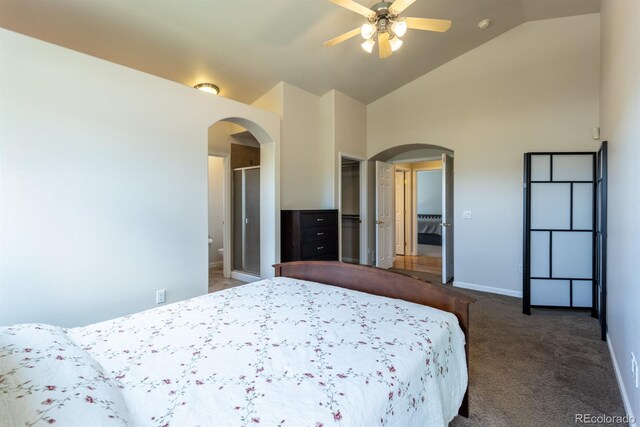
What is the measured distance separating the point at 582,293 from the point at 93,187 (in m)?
4.97

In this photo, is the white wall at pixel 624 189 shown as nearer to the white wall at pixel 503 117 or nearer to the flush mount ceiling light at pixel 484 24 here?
the white wall at pixel 503 117

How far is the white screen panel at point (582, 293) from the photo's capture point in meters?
3.22

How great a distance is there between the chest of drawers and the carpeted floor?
1938 mm

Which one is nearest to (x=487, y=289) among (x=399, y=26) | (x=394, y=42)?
(x=394, y=42)

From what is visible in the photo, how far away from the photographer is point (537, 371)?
6.85ft

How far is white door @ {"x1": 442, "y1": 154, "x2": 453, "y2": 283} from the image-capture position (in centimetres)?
432

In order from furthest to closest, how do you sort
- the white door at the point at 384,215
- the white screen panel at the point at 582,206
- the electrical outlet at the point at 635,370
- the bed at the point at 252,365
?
the white door at the point at 384,215 → the white screen panel at the point at 582,206 → the electrical outlet at the point at 635,370 → the bed at the point at 252,365

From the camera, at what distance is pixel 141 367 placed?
103 centimetres

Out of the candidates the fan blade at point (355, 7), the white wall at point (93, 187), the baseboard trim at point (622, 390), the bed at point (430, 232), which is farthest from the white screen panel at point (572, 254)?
the bed at point (430, 232)

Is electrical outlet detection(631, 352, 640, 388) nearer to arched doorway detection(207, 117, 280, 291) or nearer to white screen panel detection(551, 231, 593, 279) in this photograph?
white screen panel detection(551, 231, 593, 279)

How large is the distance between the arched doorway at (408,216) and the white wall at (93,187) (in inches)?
125

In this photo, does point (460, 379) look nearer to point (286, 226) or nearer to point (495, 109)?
point (286, 226)

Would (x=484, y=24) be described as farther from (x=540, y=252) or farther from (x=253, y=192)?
(x=253, y=192)

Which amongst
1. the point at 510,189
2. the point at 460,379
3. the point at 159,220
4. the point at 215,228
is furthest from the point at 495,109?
the point at 215,228
